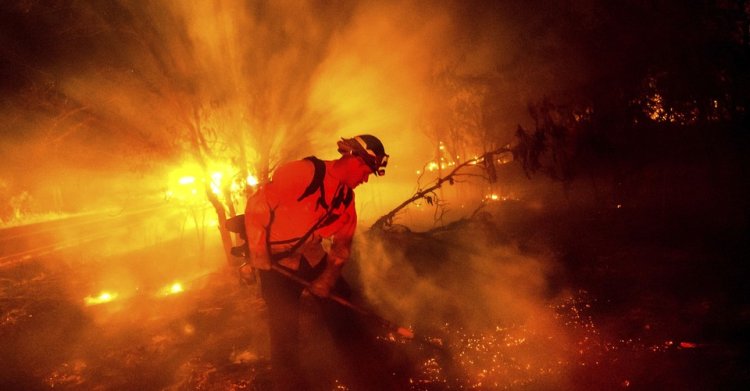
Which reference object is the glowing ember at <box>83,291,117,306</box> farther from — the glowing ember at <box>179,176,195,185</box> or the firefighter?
the firefighter

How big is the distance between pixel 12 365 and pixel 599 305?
6.36 m

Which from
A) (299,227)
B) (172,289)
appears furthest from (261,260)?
(172,289)

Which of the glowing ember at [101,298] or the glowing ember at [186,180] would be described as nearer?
the glowing ember at [101,298]

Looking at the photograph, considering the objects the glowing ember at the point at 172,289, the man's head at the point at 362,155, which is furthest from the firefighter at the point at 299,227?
the glowing ember at the point at 172,289

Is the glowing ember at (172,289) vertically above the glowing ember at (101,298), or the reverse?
the glowing ember at (101,298)

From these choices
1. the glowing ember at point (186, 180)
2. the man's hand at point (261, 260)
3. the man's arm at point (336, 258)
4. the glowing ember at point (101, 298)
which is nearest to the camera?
the man's hand at point (261, 260)

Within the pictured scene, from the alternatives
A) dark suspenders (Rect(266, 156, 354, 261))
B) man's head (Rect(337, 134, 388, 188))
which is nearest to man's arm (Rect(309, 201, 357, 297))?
dark suspenders (Rect(266, 156, 354, 261))

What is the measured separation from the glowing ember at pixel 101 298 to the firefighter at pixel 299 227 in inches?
165

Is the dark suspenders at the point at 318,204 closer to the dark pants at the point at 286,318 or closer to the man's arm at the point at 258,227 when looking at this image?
the man's arm at the point at 258,227

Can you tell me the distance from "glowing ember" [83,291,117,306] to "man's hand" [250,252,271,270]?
14.7ft

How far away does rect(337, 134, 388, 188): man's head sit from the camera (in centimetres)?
293

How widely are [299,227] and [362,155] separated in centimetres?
74

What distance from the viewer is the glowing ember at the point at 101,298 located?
6.06m

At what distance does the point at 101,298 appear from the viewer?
622cm
